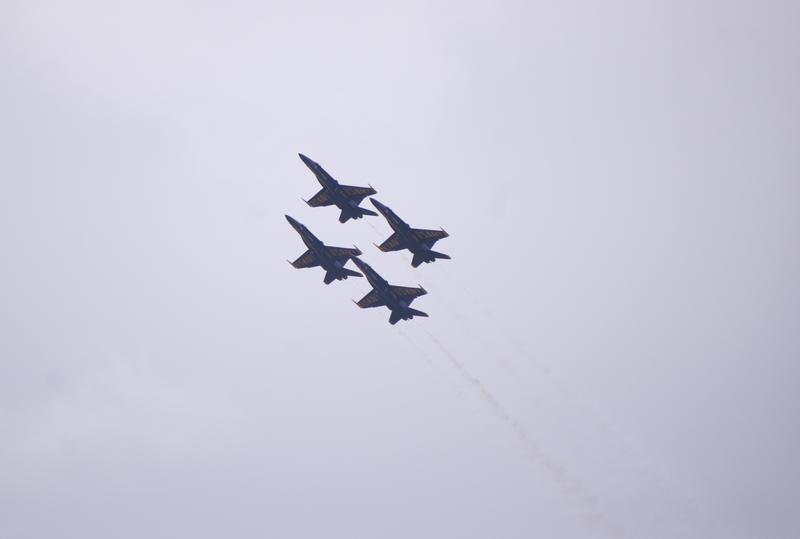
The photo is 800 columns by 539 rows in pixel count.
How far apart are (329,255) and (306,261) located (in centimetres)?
433

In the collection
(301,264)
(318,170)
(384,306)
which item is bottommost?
(384,306)

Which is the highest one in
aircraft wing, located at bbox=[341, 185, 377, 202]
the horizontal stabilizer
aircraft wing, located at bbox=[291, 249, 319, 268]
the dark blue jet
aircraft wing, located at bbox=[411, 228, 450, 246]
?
aircraft wing, located at bbox=[341, 185, 377, 202]

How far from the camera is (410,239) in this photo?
404 ft

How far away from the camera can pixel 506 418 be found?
12662 centimetres

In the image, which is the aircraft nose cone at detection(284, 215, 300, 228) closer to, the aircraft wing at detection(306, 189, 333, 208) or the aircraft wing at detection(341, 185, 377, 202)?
the aircraft wing at detection(306, 189, 333, 208)

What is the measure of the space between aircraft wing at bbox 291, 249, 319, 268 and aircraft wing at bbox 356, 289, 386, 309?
8.75 m

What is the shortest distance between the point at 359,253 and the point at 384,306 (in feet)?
27.2

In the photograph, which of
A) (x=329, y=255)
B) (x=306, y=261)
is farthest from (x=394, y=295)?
(x=306, y=261)

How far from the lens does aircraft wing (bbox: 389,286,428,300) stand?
413 feet

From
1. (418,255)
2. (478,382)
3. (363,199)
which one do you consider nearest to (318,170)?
(363,199)

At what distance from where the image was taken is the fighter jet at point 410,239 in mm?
122875

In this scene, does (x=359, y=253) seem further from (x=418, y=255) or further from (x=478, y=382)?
(x=478, y=382)

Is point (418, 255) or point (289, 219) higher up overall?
point (289, 219)

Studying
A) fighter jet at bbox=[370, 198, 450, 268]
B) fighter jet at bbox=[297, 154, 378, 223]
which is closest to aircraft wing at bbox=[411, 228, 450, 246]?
fighter jet at bbox=[370, 198, 450, 268]
